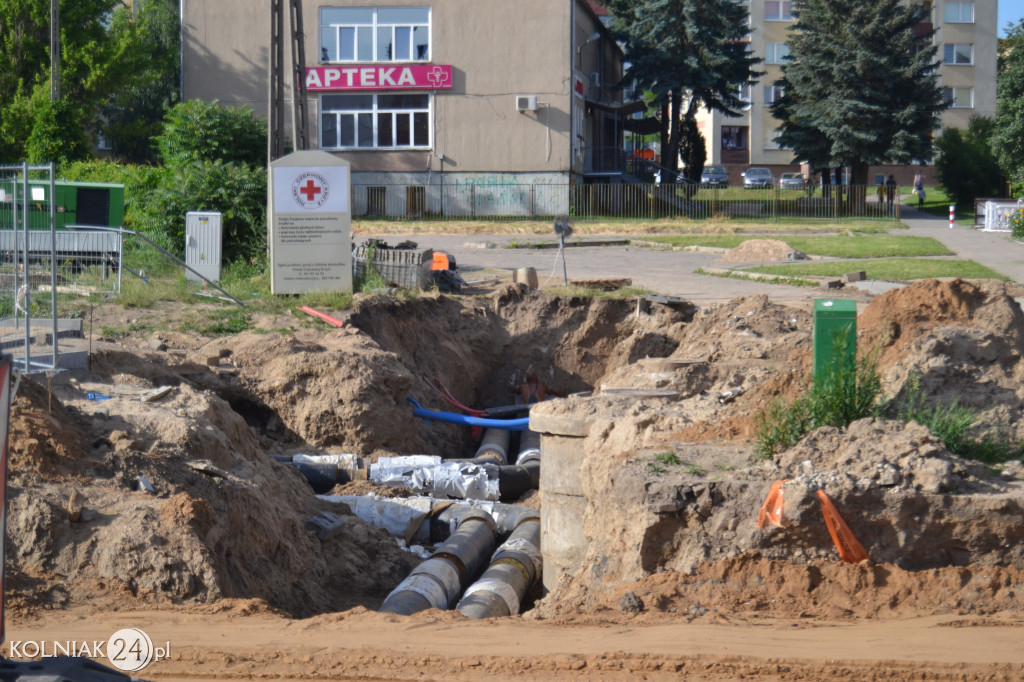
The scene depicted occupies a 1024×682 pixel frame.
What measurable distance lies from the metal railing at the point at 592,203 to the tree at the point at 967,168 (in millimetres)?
9709

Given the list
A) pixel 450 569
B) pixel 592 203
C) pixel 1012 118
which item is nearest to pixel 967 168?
pixel 1012 118

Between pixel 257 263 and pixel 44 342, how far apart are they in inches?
324

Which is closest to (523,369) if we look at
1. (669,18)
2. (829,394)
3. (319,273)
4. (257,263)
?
(319,273)

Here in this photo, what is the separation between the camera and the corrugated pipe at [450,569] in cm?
736

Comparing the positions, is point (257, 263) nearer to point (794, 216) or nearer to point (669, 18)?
point (794, 216)

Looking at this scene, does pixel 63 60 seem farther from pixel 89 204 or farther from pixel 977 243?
pixel 977 243

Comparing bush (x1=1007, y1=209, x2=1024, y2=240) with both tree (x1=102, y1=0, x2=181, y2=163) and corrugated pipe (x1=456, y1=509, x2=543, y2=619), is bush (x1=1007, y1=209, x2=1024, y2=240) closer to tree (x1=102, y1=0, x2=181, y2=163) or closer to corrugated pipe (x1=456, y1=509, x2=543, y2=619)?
corrugated pipe (x1=456, y1=509, x2=543, y2=619)

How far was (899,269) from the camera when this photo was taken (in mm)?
19875

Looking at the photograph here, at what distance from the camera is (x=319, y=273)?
50.6 feet

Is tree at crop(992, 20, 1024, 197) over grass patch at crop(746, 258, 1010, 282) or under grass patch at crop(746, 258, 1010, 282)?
over

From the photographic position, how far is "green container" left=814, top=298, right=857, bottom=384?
7078mm

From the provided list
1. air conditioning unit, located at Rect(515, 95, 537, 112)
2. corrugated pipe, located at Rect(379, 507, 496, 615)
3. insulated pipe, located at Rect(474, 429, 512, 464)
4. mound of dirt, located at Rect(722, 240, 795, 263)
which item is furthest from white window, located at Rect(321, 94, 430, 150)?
corrugated pipe, located at Rect(379, 507, 496, 615)

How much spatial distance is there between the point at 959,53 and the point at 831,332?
203 ft

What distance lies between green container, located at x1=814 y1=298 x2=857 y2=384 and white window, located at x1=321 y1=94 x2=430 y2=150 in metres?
30.7
